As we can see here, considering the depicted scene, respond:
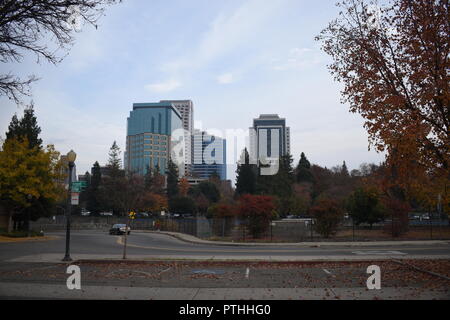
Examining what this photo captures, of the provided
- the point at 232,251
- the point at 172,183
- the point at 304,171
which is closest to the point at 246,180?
the point at 304,171

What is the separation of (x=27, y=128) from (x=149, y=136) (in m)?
137

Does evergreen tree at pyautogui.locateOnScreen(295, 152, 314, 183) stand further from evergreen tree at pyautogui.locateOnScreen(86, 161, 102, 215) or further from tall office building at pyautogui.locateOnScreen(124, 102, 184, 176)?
A: tall office building at pyautogui.locateOnScreen(124, 102, 184, 176)

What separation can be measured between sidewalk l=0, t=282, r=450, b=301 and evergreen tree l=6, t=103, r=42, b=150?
36.9 metres

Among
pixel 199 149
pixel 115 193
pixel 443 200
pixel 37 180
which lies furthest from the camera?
pixel 199 149

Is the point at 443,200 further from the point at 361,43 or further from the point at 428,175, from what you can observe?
the point at 361,43

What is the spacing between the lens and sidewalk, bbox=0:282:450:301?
9414mm

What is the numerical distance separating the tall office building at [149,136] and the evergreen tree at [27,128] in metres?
127

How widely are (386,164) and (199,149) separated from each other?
484 feet

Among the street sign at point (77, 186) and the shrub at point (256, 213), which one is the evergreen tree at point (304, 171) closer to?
the shrub at point (256, 213)

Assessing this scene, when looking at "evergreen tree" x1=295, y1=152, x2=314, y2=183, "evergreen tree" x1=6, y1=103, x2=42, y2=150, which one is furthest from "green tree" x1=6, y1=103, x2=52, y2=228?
"evergreen tree" x1=295, y1=152, x2=314, y2=183

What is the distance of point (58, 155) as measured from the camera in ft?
125

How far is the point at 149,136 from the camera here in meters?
180

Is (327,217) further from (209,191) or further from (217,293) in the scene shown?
(209,191)
